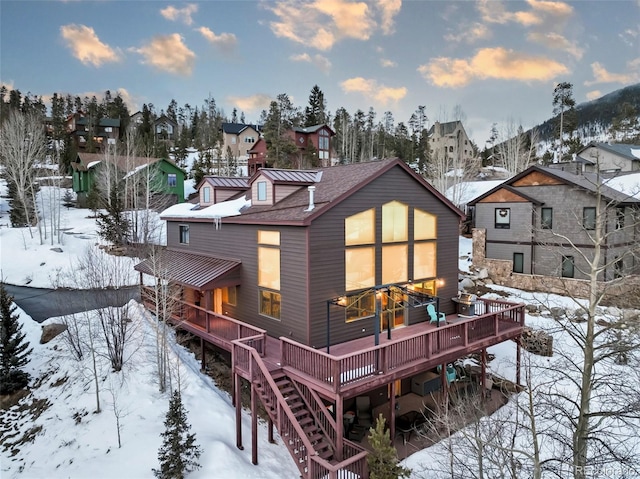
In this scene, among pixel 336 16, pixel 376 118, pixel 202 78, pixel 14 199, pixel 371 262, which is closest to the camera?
pixel 371 262

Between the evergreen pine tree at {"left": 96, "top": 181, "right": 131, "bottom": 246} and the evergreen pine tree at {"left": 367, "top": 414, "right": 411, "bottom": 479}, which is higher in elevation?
the evergreen pine tree at {"left": 96, "top": 181, "right": 131, "bottom": 246}

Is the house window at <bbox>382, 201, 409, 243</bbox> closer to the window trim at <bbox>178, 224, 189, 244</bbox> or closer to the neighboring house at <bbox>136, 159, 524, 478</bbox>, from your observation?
the neighboring house at <bbox>136, 159, 524, 478</bbox>

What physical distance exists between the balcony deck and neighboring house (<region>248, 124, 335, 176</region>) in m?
33.8

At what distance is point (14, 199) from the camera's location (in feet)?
114

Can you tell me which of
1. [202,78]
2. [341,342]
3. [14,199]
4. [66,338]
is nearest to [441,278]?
[341,342]

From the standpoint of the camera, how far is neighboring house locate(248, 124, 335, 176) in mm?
46594

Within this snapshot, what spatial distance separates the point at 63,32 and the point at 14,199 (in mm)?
18867

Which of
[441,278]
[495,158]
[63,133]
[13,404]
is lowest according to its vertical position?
[13,404]

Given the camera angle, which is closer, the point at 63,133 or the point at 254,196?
the point at 254,196

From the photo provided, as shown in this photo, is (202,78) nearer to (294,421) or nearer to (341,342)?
(341,342)

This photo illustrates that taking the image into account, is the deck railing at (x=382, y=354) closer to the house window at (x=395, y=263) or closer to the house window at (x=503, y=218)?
the house window at (x=395, y=263)

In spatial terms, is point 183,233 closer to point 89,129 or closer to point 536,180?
point 536,180

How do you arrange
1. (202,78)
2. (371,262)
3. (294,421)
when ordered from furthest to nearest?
(202,78), (371,262), (294,421)

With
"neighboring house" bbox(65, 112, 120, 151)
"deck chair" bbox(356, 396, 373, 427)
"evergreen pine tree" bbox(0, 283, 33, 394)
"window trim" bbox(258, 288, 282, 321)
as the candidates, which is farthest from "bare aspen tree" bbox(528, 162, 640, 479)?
"neighboring house" bbox(65, 112, 120, 151)
